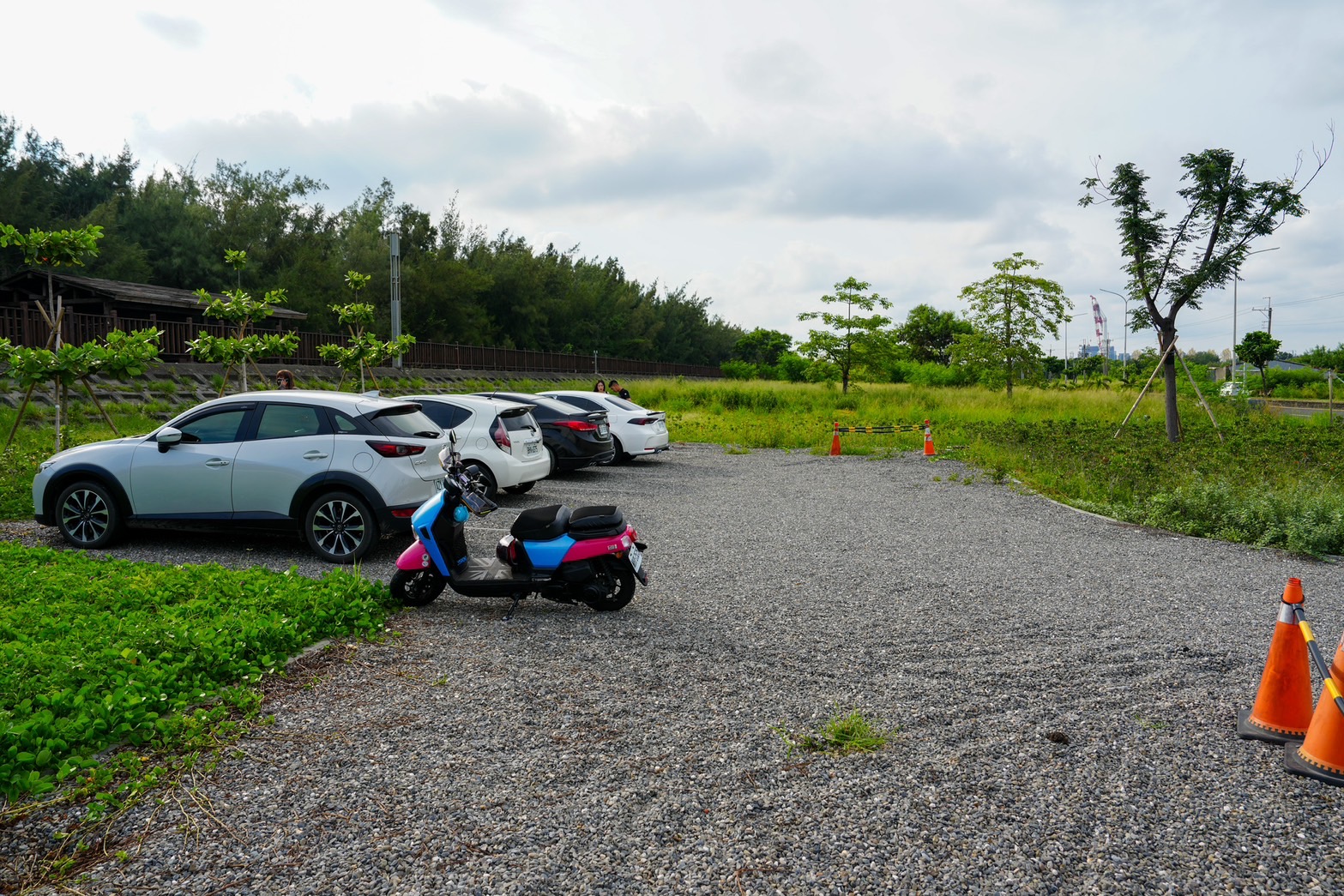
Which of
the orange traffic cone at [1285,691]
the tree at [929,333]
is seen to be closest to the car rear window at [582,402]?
the orange traffic cone at [1285,691]

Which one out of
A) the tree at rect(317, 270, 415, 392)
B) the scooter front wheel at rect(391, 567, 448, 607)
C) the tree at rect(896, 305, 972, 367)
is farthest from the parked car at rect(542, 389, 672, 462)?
the tree at rect(896, 305, 972, 367)

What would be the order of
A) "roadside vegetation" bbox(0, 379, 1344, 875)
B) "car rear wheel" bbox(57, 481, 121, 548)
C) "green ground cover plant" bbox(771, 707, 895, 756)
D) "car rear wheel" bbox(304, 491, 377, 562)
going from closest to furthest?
"roadside vegetation" bbox(0, 379, 1344, 875)
"green ground cover plant" bbox(771, 707, 895, 756)
"car rear wheel" bbox(304, 491, 377, 562)
"car rear wheel" bbox(57, 481, 121, 548)

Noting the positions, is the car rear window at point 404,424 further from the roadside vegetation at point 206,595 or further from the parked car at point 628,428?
the parked car at point 628,428

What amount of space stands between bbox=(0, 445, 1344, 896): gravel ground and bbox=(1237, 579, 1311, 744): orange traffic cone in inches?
4.8

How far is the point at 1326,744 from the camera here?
3.79 m

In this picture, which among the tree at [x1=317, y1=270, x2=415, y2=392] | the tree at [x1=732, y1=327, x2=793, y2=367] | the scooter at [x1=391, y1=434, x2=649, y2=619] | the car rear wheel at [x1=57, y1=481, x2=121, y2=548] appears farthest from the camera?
the tree at [x1=732, y1=327, x2=793, y2=367]

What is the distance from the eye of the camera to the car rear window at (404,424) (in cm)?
803

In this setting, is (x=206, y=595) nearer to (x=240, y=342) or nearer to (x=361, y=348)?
(x=240, y=342)

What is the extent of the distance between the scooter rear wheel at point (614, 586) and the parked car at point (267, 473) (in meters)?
2.37

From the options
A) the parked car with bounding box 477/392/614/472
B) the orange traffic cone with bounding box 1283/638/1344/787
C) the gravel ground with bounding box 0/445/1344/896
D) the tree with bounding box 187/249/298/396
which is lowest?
the gravel ground with bounding box 0/445/1344/896

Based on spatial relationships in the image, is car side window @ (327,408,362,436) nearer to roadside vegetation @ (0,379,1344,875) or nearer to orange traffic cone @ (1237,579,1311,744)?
roadside vegetation @ (0,379,1344,875)

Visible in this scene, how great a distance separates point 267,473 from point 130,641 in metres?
3.27

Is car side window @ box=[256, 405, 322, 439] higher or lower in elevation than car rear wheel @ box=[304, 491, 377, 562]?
higher

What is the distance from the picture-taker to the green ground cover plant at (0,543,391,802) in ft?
12.9
